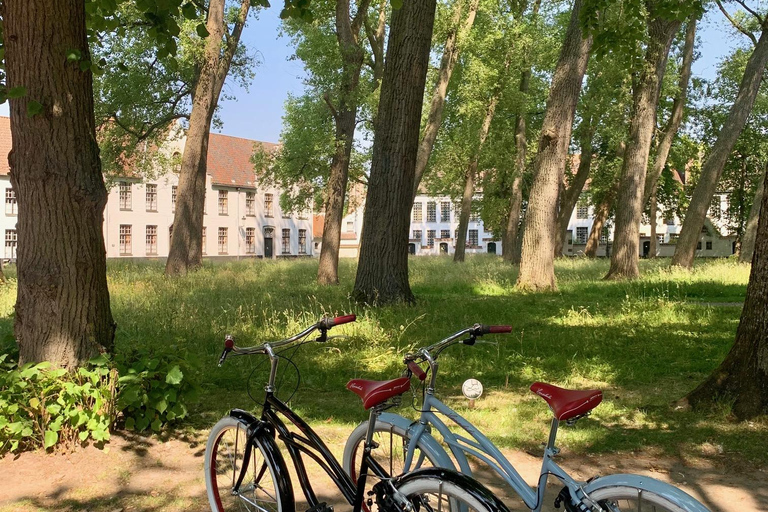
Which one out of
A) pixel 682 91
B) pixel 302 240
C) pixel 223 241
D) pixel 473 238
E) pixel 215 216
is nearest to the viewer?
pixel 682 91

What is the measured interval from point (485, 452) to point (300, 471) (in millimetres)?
1037

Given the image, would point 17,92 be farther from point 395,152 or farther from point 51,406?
point 395,152

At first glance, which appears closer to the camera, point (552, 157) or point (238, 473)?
point (238, 473)

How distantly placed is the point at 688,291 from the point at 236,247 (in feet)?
172

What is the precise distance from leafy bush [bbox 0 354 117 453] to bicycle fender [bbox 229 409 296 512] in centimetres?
201

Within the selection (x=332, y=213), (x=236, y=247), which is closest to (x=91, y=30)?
(x=332, y=213)

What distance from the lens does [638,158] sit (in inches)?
731

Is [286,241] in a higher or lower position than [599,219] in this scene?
lower

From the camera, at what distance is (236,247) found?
209 ft

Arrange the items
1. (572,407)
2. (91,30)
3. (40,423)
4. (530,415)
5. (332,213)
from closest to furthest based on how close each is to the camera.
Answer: (572,407), (40,423), (530,415), (91,30), (332,213)

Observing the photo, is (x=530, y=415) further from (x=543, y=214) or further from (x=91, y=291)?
(x=543, y=214)

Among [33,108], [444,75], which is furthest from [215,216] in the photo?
[33,108]

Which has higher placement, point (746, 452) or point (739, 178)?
point (739, 178)

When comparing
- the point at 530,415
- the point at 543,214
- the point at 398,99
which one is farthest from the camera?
the point at 543,214
